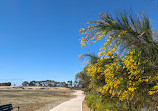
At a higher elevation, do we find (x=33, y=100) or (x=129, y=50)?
(x=129, y=50)

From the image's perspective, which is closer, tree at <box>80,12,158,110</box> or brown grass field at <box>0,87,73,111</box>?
tree at <box>80,12,158,110</box>

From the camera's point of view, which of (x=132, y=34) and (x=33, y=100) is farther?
(x=33, y=100)

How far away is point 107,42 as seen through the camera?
4012 mm

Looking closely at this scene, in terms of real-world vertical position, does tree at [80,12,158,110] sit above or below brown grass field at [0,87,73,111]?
above

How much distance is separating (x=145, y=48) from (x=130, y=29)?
25.9 inches

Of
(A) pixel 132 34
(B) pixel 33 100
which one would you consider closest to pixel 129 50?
(A) pixel 132 34

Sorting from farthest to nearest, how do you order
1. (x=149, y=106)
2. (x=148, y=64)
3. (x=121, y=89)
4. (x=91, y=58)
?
1. (x=91, y=58)
2. (x=149, y=106)
3. (x=121, y=89)
4. (x=148, y=64)

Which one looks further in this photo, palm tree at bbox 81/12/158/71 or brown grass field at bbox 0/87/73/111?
brown grass field at bbox 0/87/73/111

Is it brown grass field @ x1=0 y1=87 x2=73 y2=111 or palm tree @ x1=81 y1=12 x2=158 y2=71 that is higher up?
palm tree @ x1=81 y1=12 x2=158 y2=71

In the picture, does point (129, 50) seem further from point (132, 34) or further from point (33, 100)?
point (33, 100)

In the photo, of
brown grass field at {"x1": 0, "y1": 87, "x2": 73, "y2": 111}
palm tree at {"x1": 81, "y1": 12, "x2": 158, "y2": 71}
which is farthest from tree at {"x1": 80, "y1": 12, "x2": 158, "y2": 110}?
brown grass field at {"x1": 0, "y1": 87, "x2": 73, "y2": 111}

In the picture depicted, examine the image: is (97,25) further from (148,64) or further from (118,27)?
(148,64)

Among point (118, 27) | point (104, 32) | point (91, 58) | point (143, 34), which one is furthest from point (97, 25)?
point (91, 58)

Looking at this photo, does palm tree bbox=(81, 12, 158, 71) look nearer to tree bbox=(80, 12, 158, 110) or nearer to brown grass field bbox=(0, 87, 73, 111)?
tree bbox=(80, 12, 158, 110)
